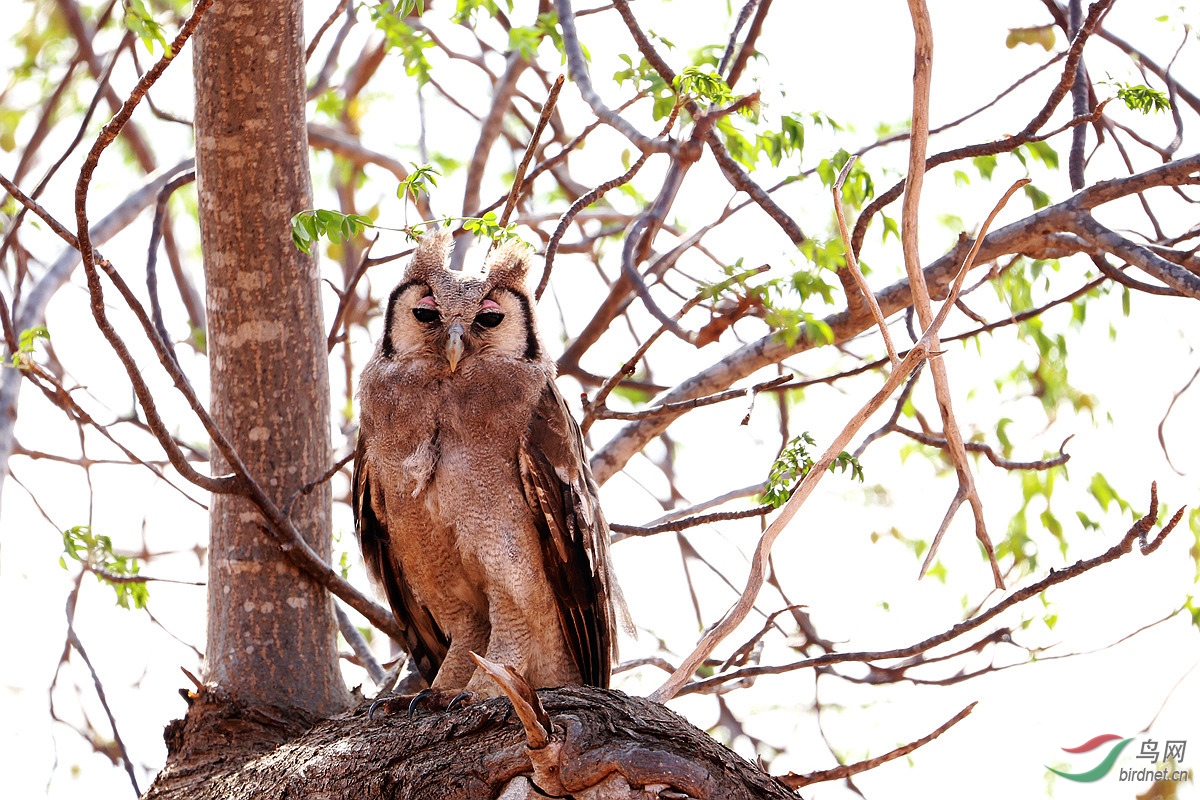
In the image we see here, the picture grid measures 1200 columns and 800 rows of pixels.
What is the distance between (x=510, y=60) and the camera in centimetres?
640

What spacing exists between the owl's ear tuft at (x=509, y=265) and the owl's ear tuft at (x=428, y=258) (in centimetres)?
18

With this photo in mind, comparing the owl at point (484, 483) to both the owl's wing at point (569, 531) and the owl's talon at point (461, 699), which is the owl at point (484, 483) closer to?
the owl's wing at point (569, 531)

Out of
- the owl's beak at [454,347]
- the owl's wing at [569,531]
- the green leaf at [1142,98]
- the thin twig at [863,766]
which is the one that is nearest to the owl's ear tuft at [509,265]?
the owl's beak at [454,347]

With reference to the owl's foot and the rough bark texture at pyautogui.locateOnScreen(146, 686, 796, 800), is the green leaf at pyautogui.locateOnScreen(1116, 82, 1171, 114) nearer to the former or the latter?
the rough bark texture at pyautogui.locateOnScreen(146, 686, 796, 800)

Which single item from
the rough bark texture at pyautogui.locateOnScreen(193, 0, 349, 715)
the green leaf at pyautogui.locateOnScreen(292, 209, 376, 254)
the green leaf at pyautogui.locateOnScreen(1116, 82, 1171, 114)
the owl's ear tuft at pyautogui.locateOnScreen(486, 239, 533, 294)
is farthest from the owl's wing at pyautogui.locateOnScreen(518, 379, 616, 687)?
the green leaf at pyautogui.locateOnScreen(1116, 82, 1171, 114)

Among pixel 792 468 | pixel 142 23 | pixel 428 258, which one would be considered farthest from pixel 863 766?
pixel 142 23

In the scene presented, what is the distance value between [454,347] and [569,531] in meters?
0.75

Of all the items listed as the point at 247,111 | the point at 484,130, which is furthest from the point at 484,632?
the point at 484,130

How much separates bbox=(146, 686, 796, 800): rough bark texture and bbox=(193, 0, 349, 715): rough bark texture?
1.35 ft

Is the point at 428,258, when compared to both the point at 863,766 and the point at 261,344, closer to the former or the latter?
the point at 261,344

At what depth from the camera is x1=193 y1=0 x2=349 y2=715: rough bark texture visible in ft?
11.5

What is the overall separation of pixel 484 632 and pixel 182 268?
4.07m

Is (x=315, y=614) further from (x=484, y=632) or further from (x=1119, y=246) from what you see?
(x=1119, y=246)

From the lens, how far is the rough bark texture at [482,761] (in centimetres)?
221
